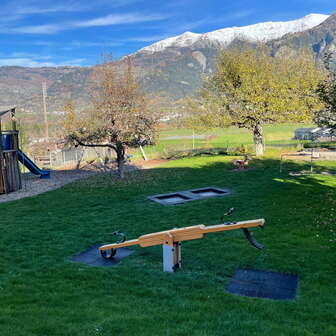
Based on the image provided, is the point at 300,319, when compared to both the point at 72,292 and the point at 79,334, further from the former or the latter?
the point at 72,292

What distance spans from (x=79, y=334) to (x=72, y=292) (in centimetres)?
153

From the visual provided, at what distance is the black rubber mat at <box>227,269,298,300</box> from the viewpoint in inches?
219

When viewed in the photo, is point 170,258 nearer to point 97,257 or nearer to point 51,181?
point 97,257

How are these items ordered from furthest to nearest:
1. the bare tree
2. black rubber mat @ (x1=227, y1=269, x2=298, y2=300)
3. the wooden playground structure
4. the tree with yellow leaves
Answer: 1. the tree with yellow leaves
2. the bare tree
3. the wooden playground structure
4. black rubber mat @ (x1=227, y1=269, x2=298, y2=300)

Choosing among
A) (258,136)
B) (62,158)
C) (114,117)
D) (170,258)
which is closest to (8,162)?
(114,117)

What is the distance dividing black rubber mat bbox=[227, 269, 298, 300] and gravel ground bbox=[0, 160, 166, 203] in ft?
42.3

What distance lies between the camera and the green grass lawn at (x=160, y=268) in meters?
4.51

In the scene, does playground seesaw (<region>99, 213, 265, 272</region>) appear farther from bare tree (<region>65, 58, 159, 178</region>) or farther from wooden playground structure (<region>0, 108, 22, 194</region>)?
wooden playground structure (<region>0, 108, 22, 194</region>)

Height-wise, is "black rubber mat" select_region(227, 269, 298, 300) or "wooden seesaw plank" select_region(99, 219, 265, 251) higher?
"wooden seesaw plank" select_region(99, 219, 265, 251)

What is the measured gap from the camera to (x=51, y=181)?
21562 mm

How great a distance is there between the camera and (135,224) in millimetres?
10430

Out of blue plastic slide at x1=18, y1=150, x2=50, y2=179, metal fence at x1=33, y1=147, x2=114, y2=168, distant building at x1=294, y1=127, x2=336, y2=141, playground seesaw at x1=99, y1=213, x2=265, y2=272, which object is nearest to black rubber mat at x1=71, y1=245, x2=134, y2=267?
playground seesaw at x1=99, y1=213, x2=265, y2=272

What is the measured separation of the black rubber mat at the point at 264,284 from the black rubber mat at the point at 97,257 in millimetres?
2564

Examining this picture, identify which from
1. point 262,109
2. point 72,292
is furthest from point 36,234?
point 262,109
